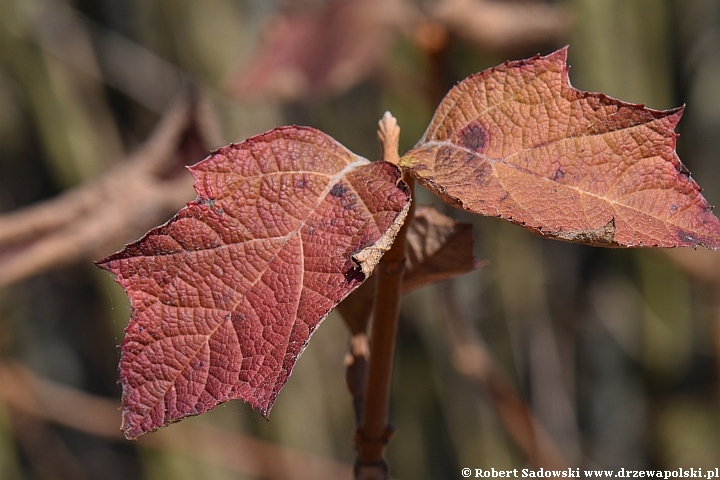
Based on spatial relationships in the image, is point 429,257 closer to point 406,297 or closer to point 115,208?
point 115,208

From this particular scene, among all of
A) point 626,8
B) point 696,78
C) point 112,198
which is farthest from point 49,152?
point 696,78

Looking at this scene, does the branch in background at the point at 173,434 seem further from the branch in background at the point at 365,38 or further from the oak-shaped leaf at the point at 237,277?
the oak-shaped leaf at the point at 237,277

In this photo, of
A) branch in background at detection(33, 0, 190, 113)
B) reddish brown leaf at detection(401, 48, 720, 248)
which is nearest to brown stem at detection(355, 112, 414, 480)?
reddish brown leaf at detection(401, 48, 720, 248)

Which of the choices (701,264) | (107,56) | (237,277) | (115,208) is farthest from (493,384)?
(107,56)

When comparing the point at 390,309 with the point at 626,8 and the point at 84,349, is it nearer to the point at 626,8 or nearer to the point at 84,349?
the point at 626,8

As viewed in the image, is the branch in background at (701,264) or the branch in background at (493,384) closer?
the branch in background at (493,384)

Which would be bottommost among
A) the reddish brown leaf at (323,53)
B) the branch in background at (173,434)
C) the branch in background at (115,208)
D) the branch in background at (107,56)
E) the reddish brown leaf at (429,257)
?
the reddish brown leaf at (429,257)

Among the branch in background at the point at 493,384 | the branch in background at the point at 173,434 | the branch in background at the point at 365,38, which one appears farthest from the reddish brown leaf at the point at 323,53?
the branch in background at the point at 173,434
